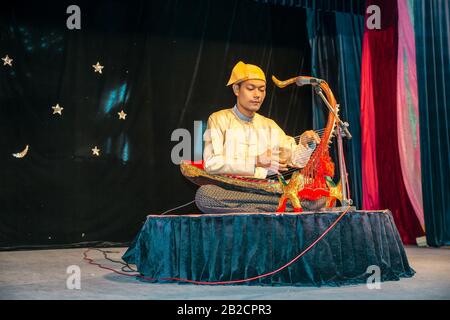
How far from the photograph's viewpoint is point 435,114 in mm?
6086

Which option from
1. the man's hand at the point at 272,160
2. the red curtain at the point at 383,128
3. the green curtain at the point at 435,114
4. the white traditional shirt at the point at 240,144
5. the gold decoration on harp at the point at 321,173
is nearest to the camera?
the gold decoration on harp at the point at 321,173

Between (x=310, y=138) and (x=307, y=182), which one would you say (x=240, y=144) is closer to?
(x=310, y=138)

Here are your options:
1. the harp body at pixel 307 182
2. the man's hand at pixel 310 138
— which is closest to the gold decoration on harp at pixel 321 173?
the harp body at pixel 307 182

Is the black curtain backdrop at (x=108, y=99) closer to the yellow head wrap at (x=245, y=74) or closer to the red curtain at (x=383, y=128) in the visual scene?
the red curtain at (x=383, y=128)

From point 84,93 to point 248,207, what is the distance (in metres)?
2.68

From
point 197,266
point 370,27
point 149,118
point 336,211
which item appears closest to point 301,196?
point 336,211

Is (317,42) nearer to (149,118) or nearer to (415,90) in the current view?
(415,90)

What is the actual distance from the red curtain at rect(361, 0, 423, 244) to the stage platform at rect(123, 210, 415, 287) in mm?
2936

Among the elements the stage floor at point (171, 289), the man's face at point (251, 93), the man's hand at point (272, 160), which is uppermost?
the man's face at point (251, 93)

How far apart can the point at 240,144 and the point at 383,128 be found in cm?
249

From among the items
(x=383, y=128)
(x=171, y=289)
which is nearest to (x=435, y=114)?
(x=383, y=128)

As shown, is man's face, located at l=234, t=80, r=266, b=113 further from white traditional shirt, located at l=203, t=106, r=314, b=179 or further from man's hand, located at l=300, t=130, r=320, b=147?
man's hand, located at l=300, t=130, r=320, b=147

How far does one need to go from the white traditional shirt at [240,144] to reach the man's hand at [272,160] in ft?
0.17

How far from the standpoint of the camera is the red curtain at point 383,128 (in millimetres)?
6496
